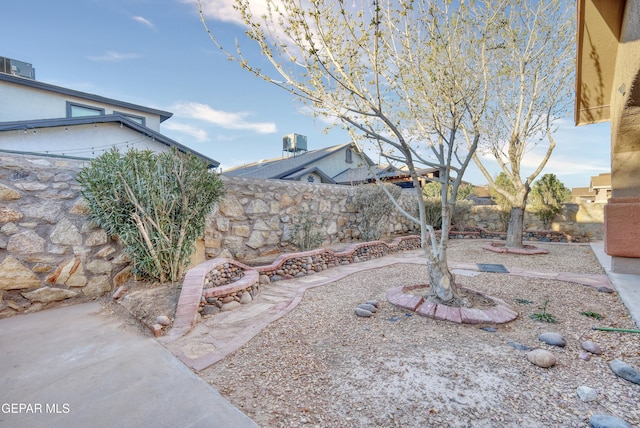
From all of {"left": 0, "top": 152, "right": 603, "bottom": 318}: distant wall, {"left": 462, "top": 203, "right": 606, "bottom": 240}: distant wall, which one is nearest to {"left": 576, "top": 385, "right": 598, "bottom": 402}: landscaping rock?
{"left": 0, "top": 152, "right": 603, "bottom": 318}: distant wall

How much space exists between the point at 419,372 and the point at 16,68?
1645 centimetres

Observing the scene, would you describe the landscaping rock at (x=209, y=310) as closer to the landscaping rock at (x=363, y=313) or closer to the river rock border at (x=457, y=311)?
the landscaping rock at (x=363, y=313)

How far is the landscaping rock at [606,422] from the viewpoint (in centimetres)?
144

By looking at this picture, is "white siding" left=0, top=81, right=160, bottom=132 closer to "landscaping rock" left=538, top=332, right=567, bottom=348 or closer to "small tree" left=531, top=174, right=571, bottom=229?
"landscaping rock" left=538, top=332, right=567, bottom=348

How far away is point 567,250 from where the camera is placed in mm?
7191

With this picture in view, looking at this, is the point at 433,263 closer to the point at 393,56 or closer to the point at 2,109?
the point at 393,56

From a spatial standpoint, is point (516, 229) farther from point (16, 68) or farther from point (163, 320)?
point (16, 68)

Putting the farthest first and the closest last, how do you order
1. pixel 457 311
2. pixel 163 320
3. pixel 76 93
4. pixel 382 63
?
pixel 76 93 < pixel 382 63 < pixel 457 311 < pixel 163 320

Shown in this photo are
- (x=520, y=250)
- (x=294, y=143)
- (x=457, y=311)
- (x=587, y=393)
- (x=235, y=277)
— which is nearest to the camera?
(x=587, y=393)

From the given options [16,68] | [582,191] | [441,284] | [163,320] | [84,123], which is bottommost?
[163,320]

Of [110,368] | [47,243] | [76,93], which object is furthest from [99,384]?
[76,93]

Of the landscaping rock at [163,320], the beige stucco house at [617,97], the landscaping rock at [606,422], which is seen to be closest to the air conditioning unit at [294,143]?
the beige stucco house at [617,97]

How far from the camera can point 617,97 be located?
3240 mm

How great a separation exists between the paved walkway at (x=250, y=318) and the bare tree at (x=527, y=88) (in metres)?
3.36
